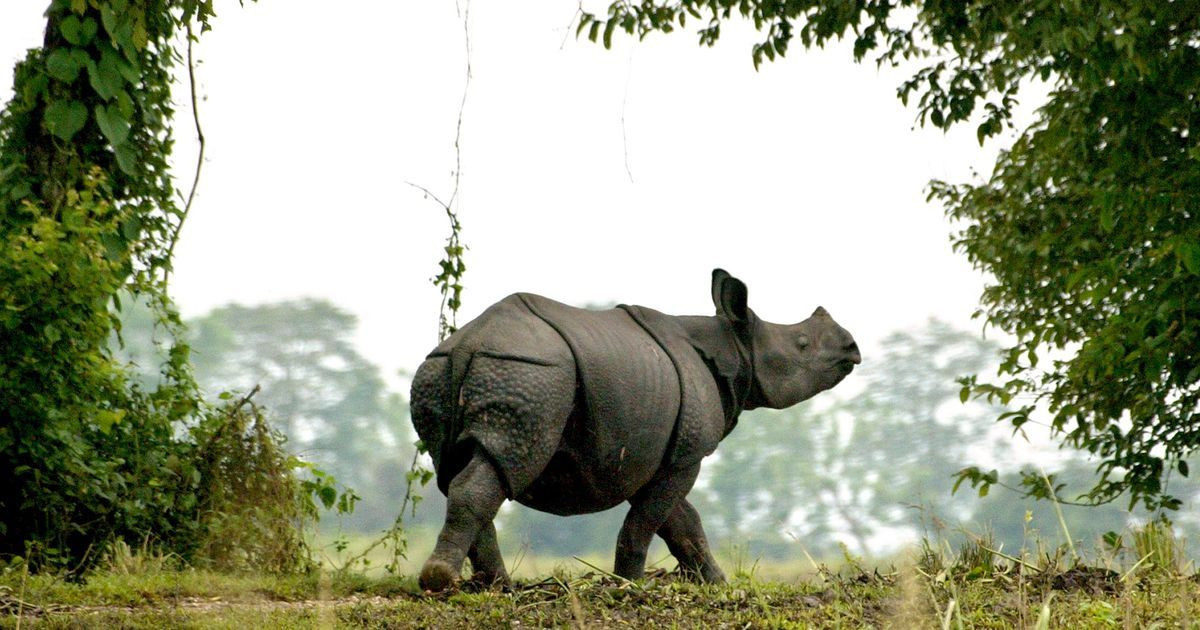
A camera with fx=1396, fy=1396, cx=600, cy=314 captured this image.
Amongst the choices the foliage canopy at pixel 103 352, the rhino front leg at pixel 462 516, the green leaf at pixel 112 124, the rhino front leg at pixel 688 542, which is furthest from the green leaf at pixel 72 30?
the rhino front leg at pixel 688 542

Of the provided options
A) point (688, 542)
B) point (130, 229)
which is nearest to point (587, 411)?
point (688, 542)

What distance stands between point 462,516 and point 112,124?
165 inches

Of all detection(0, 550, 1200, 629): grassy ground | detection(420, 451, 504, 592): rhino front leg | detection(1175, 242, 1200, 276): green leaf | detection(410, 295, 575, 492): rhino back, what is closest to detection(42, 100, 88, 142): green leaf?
detection(0, 550, 1200, 629): grassy ground

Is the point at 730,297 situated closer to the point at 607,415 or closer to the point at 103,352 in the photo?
the point at 607,415

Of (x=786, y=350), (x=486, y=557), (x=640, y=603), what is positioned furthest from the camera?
(x=786, y=350)

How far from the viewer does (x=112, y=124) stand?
898 centimetres

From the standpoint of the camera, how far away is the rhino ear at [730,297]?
7.91 metres

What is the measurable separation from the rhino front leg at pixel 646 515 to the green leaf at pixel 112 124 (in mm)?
4206

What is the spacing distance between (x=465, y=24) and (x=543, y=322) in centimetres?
284

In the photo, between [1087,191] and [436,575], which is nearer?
[436,575]

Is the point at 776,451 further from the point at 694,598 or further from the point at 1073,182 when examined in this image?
the point at 694,598

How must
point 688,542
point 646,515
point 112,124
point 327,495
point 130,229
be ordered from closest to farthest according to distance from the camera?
point 646,515, point 688,542, point 112,124, point 130,229, point 327,495

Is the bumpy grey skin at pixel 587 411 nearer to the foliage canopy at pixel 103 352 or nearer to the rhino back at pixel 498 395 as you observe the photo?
the rhino back at pixel 498 395

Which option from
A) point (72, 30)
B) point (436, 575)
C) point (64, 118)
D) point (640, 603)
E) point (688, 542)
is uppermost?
point (72, 30)
